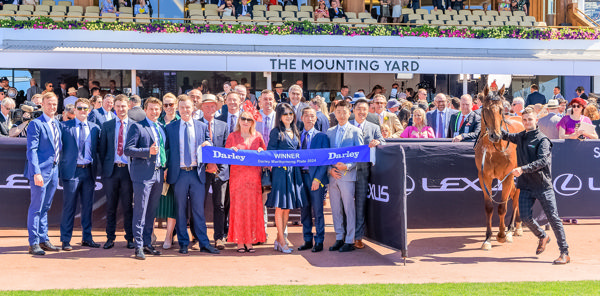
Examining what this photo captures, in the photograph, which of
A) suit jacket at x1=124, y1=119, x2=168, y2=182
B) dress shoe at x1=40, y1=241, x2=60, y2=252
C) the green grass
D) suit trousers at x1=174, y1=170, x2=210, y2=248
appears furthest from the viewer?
dress shoe at x1=40, y1=241, x2=60, y2=252

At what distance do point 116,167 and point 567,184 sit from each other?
6.43 meters

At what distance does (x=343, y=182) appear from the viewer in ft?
26.7

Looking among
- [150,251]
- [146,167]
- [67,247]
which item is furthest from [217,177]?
[67,247]

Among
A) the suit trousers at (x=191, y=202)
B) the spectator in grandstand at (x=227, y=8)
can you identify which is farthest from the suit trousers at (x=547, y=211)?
the spectator in grandstand at (x=227, y=8)

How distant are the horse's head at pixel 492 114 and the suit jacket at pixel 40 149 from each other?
5.42 m

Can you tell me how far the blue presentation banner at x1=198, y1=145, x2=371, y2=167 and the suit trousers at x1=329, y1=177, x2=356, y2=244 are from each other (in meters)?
0.35

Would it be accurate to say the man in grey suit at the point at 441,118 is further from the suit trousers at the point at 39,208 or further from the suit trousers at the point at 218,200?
the suit trousers at the point at 39,208

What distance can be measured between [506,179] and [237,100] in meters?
3.79

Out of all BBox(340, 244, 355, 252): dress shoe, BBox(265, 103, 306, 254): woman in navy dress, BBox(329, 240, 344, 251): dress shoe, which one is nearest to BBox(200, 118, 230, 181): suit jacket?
BBox(265, 103, 306, 254): woman in navy dress

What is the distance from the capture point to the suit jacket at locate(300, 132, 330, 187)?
8.14 meters

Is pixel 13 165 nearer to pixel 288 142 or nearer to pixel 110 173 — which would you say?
pixel 110 173

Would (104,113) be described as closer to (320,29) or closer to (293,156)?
(293,156)

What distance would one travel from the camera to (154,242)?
8.65 m

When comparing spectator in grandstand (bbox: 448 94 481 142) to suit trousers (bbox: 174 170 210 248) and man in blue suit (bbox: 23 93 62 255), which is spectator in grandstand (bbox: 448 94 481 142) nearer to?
suit trousers (bbox: 174 170 210 248)
